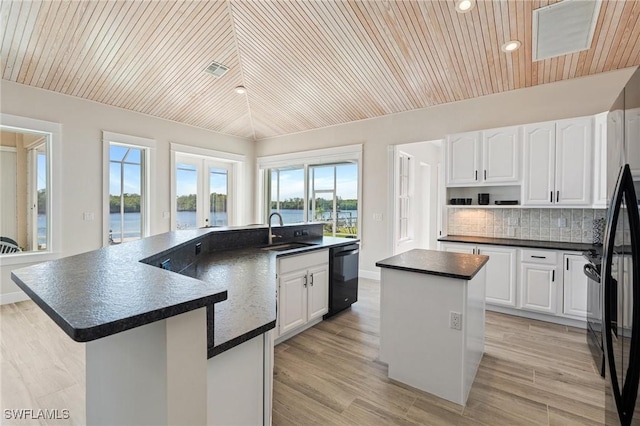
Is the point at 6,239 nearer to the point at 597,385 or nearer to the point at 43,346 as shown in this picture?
the point at 43,346

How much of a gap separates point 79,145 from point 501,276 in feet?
20.8

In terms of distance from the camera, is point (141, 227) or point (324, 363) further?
point (141, 227)

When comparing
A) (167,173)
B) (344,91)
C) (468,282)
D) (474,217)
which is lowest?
(468,282)

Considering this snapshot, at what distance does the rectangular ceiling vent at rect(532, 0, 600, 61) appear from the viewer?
2.95 m

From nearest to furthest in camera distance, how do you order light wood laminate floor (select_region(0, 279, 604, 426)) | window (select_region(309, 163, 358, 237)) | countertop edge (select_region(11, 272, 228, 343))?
countertop edge (select_region(11, 272, 228, 343))
light wood laminate floor (select_region(0, 279, 604, 426))
window (select_region(309, 163, 358, 237))

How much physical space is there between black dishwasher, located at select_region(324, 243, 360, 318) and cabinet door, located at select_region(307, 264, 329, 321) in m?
0.08

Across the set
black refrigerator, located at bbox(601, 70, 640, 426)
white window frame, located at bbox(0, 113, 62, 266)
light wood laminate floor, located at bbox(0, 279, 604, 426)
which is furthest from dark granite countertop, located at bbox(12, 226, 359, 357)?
Answer: white window frame, located at bbox(0, 113, 62, 266)

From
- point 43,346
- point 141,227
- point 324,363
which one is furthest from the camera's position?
point 141,227

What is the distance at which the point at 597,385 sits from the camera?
7.50ft

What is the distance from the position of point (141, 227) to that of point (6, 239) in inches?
67.4

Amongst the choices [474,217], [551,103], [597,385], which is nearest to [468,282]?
[597,385]

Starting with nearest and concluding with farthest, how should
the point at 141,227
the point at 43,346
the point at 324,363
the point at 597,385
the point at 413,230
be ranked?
the point at 597,385
the point at 324,363
the point at 43,346
the point at 141,227
the point at 413,230

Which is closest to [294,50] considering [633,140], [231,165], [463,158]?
[463,158]

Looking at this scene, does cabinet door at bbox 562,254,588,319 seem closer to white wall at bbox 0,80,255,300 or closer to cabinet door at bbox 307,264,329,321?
cabinet door at bbox 307,264,329,321
